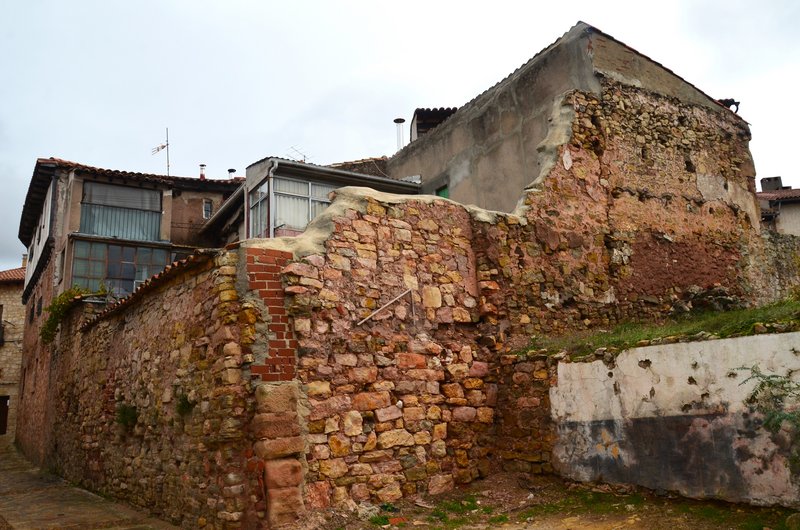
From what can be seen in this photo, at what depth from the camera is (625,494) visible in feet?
22.3

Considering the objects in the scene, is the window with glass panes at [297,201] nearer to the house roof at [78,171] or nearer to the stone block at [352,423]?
the house roof at [78,171]

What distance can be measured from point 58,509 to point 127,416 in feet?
5.69

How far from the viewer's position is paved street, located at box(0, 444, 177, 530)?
8.06 metres

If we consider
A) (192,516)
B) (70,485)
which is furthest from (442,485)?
(70,485)

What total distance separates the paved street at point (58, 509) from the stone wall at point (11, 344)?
52.3 feet

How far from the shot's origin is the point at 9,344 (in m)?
28.2

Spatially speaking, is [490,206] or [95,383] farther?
[490,206]

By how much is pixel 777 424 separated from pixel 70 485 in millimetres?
11786

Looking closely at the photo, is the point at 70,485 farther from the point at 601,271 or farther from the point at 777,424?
the point at 777,424

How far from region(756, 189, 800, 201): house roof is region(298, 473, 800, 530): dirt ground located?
2327 centimetres

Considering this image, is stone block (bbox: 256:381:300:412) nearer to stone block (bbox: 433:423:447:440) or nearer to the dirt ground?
the dirt ground

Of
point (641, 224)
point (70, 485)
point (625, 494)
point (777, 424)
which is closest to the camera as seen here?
point (777, 424)

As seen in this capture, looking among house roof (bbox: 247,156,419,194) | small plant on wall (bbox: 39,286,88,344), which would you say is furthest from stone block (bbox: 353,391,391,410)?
small plant on wall (bbox: 39,286,88,344)

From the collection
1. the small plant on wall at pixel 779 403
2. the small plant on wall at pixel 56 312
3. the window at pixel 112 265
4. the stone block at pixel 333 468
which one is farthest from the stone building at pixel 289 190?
the small plant on wall at pixel 779 403
